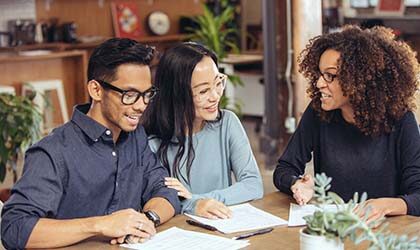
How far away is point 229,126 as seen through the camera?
278cm

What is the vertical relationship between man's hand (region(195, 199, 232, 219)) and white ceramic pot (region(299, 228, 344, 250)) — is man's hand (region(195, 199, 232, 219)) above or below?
below

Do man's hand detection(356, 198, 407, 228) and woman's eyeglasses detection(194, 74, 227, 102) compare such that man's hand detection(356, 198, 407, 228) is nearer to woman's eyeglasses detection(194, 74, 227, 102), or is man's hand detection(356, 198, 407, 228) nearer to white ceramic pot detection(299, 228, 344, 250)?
white ceramic pot detection(299, 228, 344, 250)

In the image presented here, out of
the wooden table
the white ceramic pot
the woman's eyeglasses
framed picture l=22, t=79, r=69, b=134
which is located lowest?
framed picture l=22, t=79, r=69, b=134

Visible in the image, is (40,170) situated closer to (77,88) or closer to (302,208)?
(302,208)

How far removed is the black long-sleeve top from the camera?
249 cm

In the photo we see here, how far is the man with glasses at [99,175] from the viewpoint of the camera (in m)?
2.03

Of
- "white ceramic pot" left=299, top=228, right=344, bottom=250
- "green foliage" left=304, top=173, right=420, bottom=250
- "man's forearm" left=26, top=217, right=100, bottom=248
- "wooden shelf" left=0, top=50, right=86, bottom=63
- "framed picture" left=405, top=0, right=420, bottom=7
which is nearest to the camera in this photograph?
"green foliage" left=304, top=173, right=420, bottom=250

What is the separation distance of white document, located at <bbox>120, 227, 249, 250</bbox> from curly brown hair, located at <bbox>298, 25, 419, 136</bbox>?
2.24 feet

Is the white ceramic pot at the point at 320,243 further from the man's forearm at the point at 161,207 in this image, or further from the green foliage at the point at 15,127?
the green foliage at the point at 15,127

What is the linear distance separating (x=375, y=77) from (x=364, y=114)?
127 mm

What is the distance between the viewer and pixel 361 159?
255 centimetres

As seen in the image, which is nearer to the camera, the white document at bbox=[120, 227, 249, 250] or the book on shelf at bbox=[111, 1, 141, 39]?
the white document at bbox=[120, 227, 249, 250]

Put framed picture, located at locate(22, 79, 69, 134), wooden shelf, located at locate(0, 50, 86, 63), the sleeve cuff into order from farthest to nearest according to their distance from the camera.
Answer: framed picture, located at locate(22, 79, 69, 134) → wooden shelf, located at locate(0, 50, 86, 63) → the sleeve cuff

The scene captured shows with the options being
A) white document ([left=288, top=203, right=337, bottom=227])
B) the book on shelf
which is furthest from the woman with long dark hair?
the book on shelf
